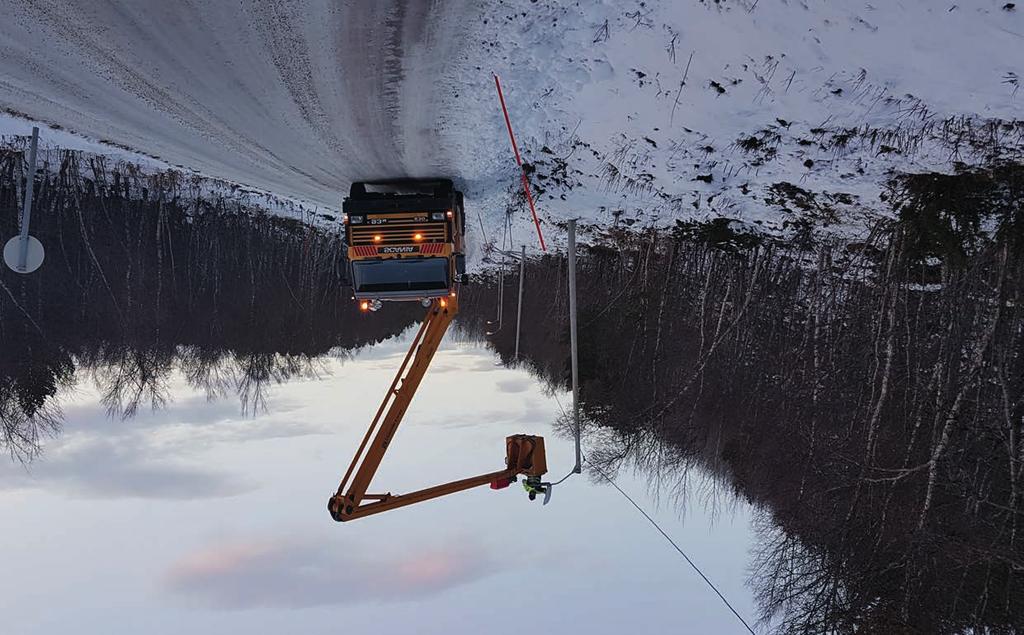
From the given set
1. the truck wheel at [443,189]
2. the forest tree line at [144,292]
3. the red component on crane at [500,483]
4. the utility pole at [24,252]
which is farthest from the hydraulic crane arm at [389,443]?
the forest tree line at [144,292]

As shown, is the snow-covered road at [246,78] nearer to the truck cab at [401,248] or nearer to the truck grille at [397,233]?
the truck cab at [401,248]

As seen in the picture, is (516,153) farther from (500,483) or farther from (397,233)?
(500,483)

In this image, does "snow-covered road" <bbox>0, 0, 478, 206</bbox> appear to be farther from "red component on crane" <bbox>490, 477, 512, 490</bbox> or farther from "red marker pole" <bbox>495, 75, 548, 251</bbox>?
"red component on crane" <bbox>490, 477, 512, 490</bbox>

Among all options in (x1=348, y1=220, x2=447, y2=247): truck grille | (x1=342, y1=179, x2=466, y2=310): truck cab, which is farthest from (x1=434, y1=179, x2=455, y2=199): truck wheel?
(x1=348, y1=220, x2=447, y2=247): truck grille

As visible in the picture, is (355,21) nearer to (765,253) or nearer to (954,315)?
(765,253)

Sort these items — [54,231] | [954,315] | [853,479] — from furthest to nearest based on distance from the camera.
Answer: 1. [54,231]
2. [853,479]
3. [954,315]

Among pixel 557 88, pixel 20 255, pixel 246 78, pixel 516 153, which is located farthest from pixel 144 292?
pixel 557 88

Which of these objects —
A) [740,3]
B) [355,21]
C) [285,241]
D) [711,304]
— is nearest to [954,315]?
[711,304]
